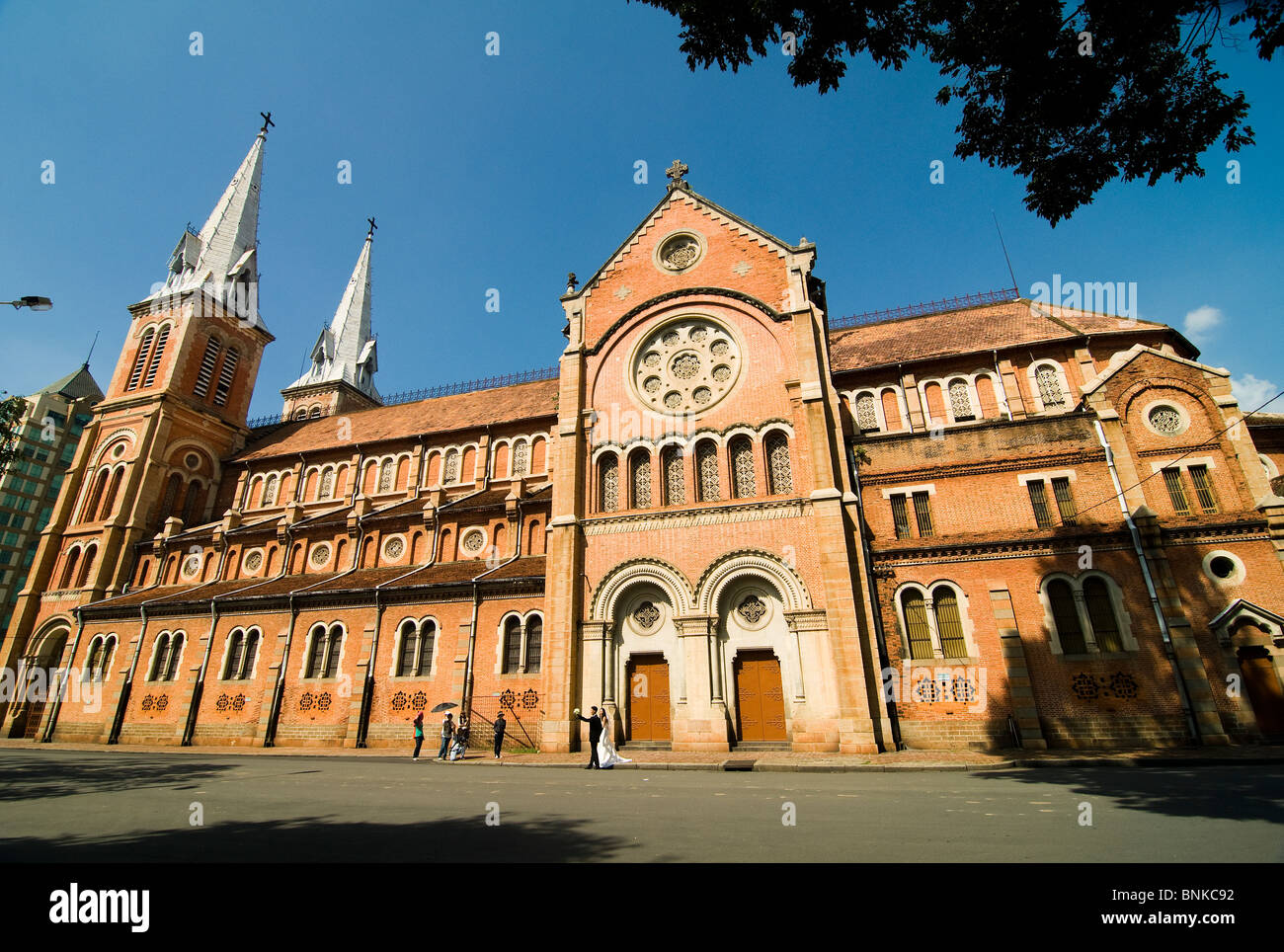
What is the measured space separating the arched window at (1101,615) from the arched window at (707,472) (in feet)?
37.7

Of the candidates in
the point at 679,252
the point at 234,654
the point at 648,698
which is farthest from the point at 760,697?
the point at 234,654

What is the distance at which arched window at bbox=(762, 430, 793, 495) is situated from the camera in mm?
20750

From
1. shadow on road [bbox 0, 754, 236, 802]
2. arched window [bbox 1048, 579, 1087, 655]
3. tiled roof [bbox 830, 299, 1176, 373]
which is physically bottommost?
shadow on road [bbox 0, 754, 236, 802]

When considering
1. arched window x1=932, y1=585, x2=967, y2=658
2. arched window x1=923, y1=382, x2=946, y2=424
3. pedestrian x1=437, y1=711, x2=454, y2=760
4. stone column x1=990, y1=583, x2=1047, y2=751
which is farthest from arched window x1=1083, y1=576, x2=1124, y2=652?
pedestrian x1=437, y1=711, x2=454, y2=760

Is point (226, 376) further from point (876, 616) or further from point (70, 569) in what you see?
point (876, 616)

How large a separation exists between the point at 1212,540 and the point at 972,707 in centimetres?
845

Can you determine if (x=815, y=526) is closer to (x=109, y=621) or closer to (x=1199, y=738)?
(x=1199, y=738)

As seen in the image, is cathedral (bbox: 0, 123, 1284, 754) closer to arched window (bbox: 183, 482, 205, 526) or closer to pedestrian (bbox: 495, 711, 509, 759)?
pedestrian (bbox: 495, 711, 509, 759)

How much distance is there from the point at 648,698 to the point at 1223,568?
17390 mm

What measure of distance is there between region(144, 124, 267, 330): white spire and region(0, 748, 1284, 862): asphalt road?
40.4 metres

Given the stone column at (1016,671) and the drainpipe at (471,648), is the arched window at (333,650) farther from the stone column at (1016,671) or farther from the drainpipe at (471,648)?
the stone column at (1016,671)

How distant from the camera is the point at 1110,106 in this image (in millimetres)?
9164

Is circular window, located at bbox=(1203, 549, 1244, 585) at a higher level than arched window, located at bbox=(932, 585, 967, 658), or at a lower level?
higher
